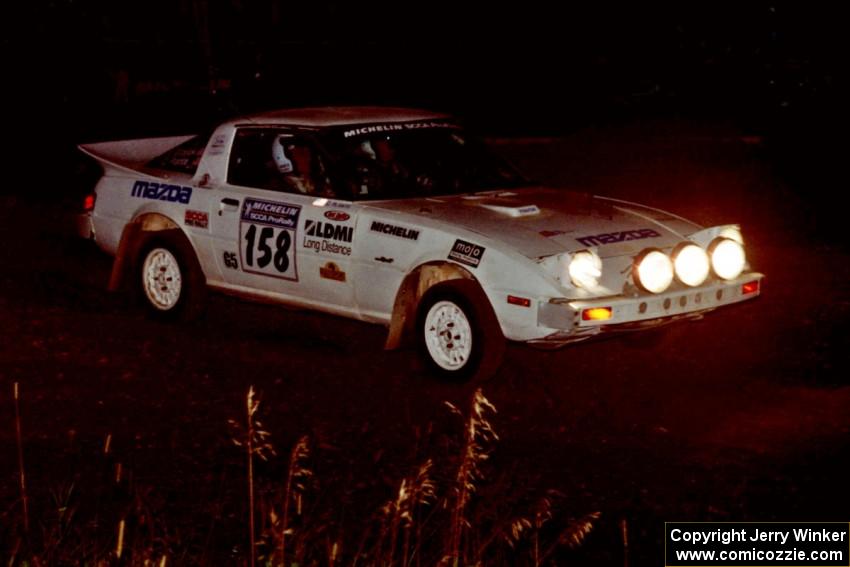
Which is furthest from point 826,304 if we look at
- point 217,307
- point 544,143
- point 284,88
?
point 284,88

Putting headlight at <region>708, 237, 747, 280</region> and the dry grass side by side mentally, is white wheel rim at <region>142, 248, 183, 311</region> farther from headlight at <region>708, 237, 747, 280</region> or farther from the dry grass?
headlight at <region>708, 237, 747, 280</region>

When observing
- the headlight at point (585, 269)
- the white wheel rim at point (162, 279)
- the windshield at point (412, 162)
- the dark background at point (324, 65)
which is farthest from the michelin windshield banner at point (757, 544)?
the dark background at point (324, 65)

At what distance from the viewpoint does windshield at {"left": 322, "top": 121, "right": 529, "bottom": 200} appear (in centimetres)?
866

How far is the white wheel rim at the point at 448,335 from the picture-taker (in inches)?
311

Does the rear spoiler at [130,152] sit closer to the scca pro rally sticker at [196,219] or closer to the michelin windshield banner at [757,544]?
the scca pro rally sticker at [196,219]

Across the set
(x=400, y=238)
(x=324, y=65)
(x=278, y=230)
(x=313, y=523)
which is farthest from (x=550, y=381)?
(x=324, y=65)

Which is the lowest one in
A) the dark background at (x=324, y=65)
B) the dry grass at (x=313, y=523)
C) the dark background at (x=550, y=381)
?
the dry grass at (x=313, y=523)

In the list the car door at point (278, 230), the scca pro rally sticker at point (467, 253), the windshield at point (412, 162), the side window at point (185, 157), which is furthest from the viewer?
the side window at point (185, 157)

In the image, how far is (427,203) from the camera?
27.6ft

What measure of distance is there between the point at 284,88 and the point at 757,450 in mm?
20282

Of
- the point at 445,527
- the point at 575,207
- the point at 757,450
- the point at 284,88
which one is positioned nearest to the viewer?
the point at 445,527

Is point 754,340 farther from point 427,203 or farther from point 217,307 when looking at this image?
point 217,307

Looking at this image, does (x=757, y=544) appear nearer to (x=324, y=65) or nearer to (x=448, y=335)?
(x=448, y=335)

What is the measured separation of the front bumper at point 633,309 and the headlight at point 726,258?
5cm
